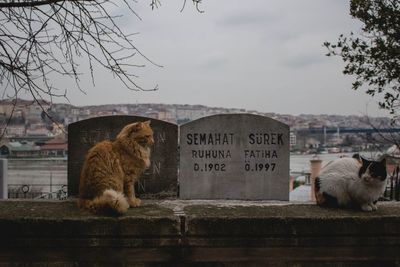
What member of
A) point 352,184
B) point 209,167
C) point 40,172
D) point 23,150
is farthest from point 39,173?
point 352,184

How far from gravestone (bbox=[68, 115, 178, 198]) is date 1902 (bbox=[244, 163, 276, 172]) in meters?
1.08

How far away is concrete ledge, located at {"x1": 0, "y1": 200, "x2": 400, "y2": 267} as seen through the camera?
117 inches

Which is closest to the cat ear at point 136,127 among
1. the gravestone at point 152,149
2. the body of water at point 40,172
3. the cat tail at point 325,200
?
the gravestone at point 152,149

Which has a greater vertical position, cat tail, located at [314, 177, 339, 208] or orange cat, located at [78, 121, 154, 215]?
orange cat, located at [78, 121, 154, 215]

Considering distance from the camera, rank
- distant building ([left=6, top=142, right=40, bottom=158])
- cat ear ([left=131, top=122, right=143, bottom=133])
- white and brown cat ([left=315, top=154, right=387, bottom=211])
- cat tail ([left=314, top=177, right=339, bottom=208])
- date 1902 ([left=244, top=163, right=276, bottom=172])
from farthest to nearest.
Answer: distant building ([left=6, top=142, right=40, bottom=158]) < date 1902 ([left=244, top=163, right=276, bottom=172]) < cat ear ([left=131, top=122, right=143, bottom=133]) < cat tail ([left=314, top=177, right=339, bottom=208]) < white and brown cat ([left=315, top=154, right=387, bottom=211])

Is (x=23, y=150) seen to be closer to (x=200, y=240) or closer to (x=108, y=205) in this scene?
(x=108, y=205)

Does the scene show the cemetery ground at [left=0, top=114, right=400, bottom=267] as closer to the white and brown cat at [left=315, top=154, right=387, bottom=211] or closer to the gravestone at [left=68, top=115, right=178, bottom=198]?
the white and brown cat at [left=315, top=154, right=387, bottom=211]

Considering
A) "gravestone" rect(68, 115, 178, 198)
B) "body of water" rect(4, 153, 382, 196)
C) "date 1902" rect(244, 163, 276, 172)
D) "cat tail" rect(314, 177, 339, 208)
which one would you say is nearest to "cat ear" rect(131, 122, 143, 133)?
"gravestone" rect(68, 115, 178, 198)

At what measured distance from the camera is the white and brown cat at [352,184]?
11.1 ft

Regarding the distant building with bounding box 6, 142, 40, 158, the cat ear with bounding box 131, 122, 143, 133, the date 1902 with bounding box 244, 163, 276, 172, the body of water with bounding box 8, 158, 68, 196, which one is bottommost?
the body of water with bounding box 8, 158, 68, 196

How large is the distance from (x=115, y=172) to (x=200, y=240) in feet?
3.70

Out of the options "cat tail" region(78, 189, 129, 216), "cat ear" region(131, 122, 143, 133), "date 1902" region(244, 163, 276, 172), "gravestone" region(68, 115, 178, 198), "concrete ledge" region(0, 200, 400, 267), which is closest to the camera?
"concrete ledge" region(0, 200, 400, 267)

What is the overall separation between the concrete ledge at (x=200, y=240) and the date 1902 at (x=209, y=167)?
2.66 metres

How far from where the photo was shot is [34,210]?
3324 mm
